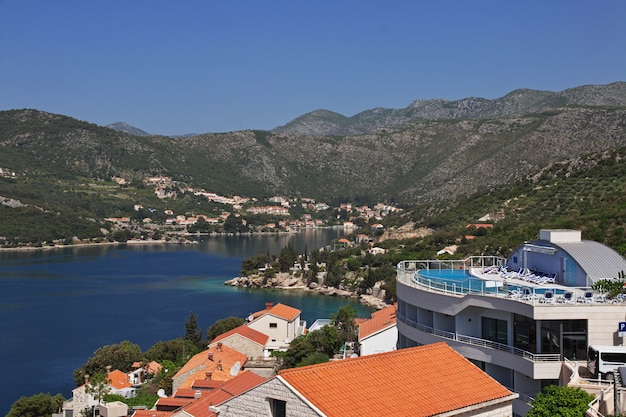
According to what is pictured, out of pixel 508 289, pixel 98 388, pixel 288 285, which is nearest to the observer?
pixel 508 289

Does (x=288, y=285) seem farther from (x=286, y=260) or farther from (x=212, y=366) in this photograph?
(x=212, y=366)

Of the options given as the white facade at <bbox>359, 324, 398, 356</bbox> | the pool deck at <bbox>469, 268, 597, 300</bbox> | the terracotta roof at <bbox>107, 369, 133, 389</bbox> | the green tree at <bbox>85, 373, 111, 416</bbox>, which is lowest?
the terracotta roof at <bbox>107, 369, 133, 389</bbox>

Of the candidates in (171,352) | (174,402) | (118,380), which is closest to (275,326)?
(171,352)

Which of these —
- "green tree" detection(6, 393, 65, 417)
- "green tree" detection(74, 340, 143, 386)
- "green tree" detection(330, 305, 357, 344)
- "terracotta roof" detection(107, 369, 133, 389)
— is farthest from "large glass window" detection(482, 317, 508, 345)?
"green tree" detection(74, 340, 143, 386)

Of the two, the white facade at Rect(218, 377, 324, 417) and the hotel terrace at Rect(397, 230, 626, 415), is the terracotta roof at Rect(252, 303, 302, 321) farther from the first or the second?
the white facade at Rect(218, 377, 324, 417)

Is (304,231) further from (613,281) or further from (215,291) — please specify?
(613,281)

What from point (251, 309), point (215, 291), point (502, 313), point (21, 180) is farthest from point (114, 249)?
point (502, 313)
